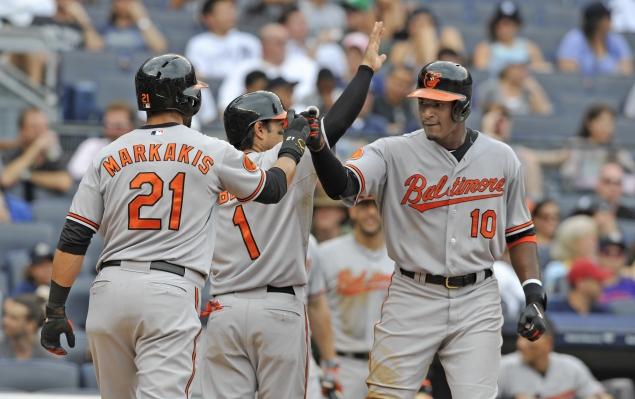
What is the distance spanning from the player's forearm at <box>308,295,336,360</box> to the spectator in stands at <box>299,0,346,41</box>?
22.9 ft

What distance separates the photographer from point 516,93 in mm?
12953

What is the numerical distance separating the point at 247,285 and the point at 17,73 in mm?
5906

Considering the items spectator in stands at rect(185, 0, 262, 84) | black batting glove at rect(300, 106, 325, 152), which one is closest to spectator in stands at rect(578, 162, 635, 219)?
spectator in stands at rect(185, 0, 262, 84)

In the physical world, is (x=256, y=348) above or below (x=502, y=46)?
below

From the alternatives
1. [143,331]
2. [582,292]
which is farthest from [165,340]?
[582,292]

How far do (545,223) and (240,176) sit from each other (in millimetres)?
5572

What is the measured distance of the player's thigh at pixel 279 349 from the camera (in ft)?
20.3

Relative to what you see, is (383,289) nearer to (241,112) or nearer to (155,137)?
(241,112)

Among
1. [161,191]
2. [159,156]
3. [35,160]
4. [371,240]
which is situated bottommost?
[371,240]

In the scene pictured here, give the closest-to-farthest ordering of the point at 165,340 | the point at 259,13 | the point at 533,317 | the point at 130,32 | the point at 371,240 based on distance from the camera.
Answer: the point at 165,340, the point at 533,317, the point at 371,240, the point at 130,32, the point at 259,13

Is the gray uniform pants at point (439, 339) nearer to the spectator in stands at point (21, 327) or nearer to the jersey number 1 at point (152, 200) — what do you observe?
the jersey number 1 at point (152, 200)

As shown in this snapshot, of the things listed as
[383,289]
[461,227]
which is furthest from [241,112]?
[383,289]

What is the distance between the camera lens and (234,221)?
6379 mm

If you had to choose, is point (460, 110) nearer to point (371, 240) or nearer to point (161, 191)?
point (161, 191)
